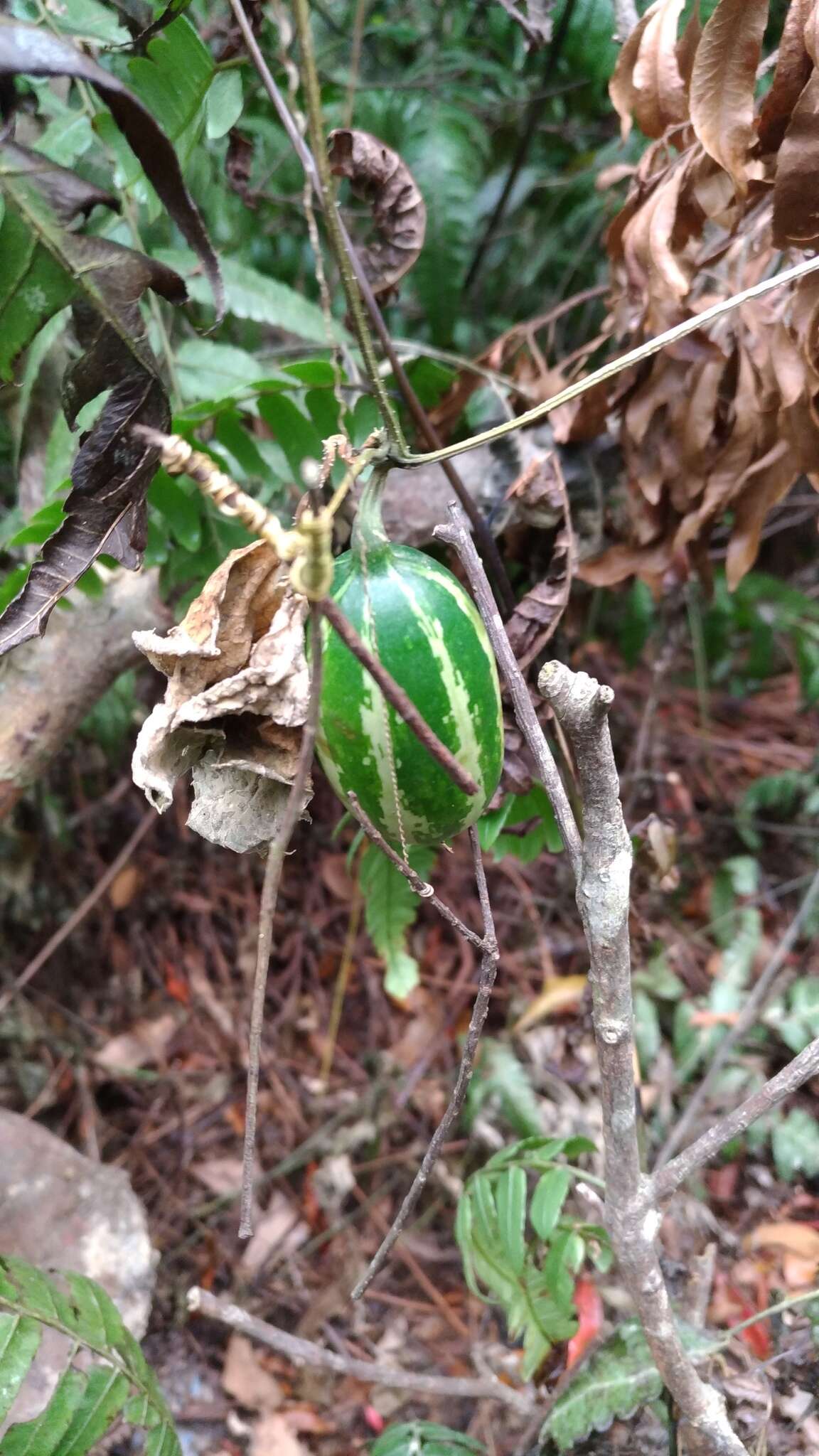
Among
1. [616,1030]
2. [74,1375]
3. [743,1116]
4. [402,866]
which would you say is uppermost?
[402,866]

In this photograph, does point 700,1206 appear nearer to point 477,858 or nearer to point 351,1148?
point 351,1148

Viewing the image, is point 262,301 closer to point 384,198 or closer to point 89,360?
point 384,198

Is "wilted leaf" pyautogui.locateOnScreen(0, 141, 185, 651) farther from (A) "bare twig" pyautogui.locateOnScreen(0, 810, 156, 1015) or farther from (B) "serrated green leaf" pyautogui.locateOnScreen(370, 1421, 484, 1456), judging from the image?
(A) "bare twig" pyautogui.locateOnScreen(0, 810, 156, 1015)

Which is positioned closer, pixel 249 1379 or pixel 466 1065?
pixel 466 1065

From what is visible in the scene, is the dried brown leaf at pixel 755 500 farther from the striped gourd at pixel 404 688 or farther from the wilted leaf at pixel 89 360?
the wilted leaf at pixel 89 360

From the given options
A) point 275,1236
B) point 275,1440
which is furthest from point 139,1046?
point 275,1440

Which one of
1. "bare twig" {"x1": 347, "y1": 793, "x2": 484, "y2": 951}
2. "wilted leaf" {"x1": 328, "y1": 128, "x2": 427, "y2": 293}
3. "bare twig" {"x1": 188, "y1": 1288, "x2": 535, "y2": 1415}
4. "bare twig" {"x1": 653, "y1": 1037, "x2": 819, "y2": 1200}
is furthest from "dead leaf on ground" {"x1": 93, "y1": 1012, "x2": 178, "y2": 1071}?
"wilted leaf" {"x1": 328, "y1": 128, "x2": 427, "y2": 293}
